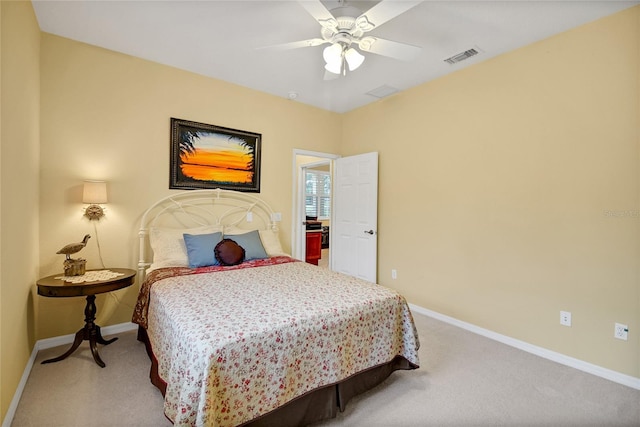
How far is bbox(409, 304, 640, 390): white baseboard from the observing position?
2219mm

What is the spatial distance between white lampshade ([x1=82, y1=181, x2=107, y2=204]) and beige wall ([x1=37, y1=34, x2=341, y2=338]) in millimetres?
206

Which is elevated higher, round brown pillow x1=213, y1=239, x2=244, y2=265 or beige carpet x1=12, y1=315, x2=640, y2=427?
round brown pillow x1=213, y1=239, x2=244, y2=265

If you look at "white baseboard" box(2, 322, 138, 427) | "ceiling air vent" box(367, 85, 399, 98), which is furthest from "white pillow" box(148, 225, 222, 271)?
"ceiling air vent" box(367, 85, 399, 98)

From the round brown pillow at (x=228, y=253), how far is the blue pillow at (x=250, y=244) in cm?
16

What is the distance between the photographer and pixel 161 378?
1.85 metres

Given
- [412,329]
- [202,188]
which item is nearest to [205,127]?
[202,188]

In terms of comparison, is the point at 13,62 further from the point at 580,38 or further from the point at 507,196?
the point at 580,38

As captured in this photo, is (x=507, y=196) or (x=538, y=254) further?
(x=507, y=196)

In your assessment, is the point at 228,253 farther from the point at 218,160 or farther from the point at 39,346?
the point at 39,346

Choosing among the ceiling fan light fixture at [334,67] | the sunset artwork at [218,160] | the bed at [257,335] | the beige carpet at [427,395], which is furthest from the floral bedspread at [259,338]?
the ceiling fan light fixture at [334,67]

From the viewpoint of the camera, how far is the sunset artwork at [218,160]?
11.2ft

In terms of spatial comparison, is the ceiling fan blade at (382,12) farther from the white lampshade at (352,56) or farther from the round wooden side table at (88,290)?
the round wooden side table at (88,290)

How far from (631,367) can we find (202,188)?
413 cm

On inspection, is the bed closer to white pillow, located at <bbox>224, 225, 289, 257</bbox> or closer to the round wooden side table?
the round wooden side table
